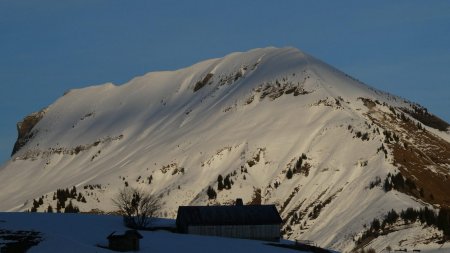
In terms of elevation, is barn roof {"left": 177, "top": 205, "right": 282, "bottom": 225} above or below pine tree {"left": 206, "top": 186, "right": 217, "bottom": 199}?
below

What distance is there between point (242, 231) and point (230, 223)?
1.72m

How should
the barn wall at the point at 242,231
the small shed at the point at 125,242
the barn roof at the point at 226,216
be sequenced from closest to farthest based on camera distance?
the small shed at the point at 125,242, the barn wall at the point at 242,231, the barn roof at the point at 226,216

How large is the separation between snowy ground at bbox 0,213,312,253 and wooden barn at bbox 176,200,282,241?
8.12m

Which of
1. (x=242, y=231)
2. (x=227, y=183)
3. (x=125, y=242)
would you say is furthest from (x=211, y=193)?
(x=125, y=242)

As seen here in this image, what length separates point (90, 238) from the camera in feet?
316

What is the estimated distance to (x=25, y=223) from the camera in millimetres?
103812

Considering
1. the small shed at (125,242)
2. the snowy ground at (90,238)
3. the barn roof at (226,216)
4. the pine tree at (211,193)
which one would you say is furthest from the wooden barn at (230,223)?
the pine tree at (211,193)

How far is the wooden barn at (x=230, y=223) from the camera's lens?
11512 cm

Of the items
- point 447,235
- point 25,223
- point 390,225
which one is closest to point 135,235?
point 25,223

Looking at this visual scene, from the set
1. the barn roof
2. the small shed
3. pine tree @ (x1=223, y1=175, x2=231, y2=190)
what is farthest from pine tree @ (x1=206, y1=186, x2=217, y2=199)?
the small shed

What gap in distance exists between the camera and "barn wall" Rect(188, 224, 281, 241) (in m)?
115

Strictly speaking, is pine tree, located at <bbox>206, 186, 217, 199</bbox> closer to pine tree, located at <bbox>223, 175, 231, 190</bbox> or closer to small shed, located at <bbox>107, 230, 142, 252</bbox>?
pine tree, located at <bbox>223, 175, 231, 190</bbox>

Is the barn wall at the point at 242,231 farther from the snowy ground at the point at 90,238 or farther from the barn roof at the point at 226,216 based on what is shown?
the snowy ground at the point at 90,238

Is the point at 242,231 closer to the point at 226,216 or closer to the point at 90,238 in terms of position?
the point at 226,216
